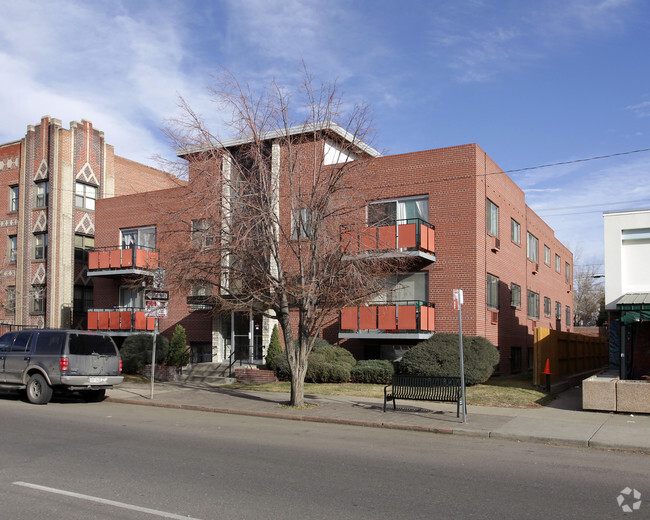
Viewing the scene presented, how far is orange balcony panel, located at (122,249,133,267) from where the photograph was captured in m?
27.6

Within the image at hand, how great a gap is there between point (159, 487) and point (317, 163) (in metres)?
10.1

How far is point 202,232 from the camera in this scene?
15.2 meters

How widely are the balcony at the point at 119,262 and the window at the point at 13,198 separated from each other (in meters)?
9.14

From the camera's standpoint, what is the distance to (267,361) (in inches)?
877

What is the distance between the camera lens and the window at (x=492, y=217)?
23014 mm

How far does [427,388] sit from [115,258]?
60.8ft

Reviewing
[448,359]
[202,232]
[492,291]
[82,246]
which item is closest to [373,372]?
[448,359]

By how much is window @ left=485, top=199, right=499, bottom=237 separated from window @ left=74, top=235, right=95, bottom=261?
21.2 meters

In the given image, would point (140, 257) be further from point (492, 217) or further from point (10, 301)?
point (492, 217)

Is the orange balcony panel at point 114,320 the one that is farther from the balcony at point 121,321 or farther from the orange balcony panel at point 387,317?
the orange balcony panel at point 387,317

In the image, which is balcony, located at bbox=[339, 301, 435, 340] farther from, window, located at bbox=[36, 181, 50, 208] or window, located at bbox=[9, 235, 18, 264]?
window, located at bbox=[9, 235, 18, 264]

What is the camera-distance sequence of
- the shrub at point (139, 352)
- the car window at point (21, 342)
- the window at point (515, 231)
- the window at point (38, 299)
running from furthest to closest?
the window at point (38, 299)
the window at point (515, 231)
the shrub at point (139, 352)
the car window at point (21, 342)

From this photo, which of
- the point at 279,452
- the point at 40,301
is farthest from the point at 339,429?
the point at 40,301

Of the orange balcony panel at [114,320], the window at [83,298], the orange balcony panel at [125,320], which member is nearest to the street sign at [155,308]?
the orange balcony panel at [125,320]
